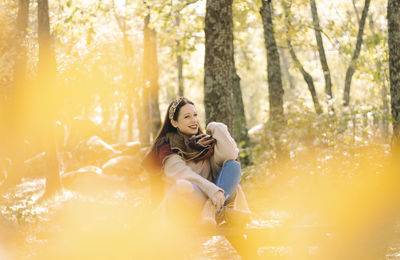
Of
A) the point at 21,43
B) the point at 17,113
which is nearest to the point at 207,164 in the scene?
the point at 21,43

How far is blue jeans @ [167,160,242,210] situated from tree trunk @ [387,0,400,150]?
5.53 meters

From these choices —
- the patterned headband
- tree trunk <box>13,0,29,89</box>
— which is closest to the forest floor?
the patterned headband

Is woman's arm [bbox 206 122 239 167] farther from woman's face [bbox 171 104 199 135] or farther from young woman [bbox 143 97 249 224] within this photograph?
woman's face [bbox 171 104 199 135]

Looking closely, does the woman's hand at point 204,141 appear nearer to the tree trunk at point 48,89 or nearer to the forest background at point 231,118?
the forest background at point 231,118

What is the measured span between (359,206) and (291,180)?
2.65 meters

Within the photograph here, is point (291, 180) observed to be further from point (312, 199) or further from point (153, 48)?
point (153, 48)

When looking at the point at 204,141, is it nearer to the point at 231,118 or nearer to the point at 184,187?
the point at 184,187

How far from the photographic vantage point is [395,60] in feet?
31.6

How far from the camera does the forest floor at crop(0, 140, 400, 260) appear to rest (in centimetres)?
512

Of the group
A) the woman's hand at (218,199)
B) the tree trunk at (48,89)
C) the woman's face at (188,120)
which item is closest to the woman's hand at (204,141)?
the woman's face at (188,120)

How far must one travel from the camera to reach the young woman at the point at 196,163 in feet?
16.7

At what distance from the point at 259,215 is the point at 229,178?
5.23m

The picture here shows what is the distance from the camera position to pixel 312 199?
10.9m

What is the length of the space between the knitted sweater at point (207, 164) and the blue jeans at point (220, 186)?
0.26 ft
